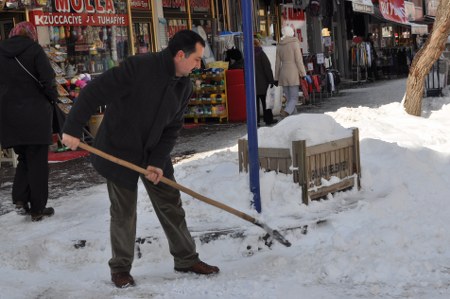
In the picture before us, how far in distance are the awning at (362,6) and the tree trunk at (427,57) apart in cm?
1152

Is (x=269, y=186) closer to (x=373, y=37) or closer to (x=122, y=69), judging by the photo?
(x=122, y=69)

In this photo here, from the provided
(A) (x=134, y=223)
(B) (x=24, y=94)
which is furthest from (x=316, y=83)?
(A) (x=134, y=223)

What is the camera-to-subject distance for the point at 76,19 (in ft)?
42.7

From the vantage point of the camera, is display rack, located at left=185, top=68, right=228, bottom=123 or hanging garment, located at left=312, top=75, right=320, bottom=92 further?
hanging garment, located at left=312, top=75, right=320, bottom=92

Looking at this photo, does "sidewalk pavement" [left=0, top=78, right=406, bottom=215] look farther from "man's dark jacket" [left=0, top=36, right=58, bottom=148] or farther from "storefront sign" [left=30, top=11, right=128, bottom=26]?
"storefront sign" [left=30, top=11, right=128, bottom=26]

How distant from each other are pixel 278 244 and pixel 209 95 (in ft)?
30.8

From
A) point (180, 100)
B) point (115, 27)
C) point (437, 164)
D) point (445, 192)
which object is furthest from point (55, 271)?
point (115, 27)

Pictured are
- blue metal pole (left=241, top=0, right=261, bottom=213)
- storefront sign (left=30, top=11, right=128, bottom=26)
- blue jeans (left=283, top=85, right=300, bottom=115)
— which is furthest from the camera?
blue jeans (left=283, top=85, right=300, bottom=115)

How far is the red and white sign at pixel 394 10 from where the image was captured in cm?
2758

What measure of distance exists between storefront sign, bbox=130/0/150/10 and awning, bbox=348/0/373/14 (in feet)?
32.2

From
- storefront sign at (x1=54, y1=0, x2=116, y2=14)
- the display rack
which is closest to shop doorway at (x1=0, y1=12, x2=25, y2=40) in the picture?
storefront sign at (x1=54, y1=0, x2=116, y2=14)

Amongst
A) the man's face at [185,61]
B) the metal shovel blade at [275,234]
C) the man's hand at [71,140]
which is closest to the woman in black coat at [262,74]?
the metal shovel blade at [275,234]

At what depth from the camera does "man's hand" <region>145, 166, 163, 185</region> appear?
4730 millimetres

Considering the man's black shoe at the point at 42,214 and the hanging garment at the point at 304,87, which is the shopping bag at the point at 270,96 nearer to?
the hanging garment at the point at 304,87
